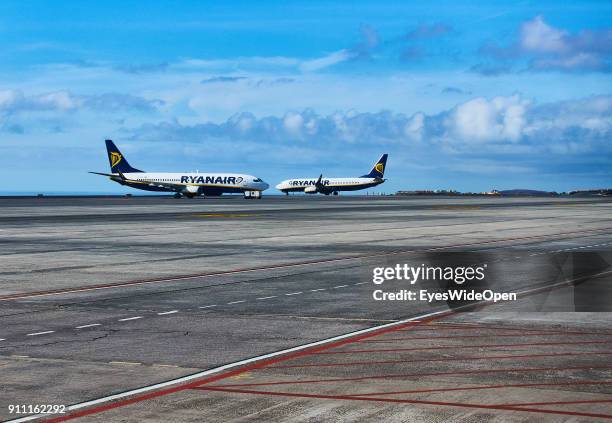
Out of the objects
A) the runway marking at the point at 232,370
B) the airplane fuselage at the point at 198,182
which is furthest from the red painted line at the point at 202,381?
the airplane fuselage at the point at 198,182

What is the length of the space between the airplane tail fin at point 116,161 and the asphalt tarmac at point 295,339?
13076 cm

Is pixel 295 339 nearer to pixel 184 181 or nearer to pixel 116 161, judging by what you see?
pixel 184 181

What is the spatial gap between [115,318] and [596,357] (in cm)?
1134

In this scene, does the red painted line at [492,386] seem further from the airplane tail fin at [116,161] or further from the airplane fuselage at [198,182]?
the airplane tail fin at [116,161]

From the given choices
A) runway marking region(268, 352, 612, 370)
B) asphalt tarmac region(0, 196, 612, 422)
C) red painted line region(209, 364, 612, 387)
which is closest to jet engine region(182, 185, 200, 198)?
asphalt tarmac region(0, 196, 612, 422)

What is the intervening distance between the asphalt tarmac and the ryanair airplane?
4766 inches

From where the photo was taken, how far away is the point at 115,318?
2102 cm

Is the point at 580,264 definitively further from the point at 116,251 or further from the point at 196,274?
the point at 116,251

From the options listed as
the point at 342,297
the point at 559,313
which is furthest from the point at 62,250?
the point at 559,313

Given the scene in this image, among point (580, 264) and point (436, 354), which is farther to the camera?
point (580, 264)

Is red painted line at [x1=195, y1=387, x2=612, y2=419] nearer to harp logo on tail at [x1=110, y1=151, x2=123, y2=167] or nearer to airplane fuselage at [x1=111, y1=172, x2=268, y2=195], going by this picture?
airplane fuselage at [x1=111, y1=172, x2=268, y2=195]
